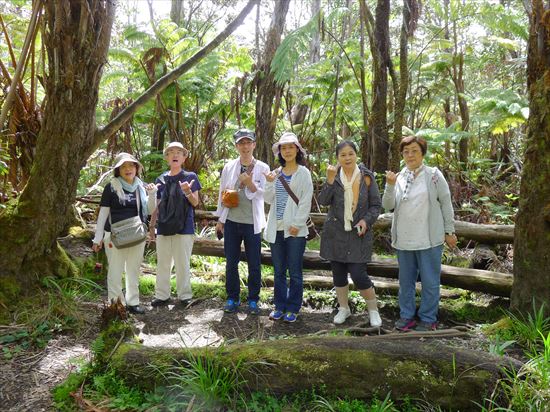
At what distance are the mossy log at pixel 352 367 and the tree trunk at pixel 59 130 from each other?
7.07 ft

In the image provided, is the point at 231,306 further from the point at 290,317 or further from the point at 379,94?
the point at 379,94

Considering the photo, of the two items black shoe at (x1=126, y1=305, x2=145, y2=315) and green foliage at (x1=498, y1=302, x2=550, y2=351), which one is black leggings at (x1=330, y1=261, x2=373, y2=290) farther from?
black shoe at (x1=126, y1=305, x2=145, y2=315)

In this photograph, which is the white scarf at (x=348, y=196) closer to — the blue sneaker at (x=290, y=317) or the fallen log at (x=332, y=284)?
the blue sneaker at (x=290, y=317)

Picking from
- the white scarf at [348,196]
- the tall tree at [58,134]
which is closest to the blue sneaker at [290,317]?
the white scarf at [348,196]

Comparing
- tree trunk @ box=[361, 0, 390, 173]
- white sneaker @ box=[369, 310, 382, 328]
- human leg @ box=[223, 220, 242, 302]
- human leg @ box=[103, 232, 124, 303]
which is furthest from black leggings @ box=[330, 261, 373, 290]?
tree trunk @ box=[361, 0, 390, 173]

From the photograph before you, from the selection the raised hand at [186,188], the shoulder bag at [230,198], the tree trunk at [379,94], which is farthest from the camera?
the tree trunk at [379,94]

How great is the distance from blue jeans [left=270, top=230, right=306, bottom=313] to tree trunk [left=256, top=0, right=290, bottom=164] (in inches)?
178

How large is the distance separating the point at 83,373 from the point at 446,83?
36.9ft

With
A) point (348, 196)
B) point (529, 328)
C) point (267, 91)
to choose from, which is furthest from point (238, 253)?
point (267, 91)

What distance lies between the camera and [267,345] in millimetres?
3350

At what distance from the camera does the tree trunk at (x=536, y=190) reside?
410 centimetres

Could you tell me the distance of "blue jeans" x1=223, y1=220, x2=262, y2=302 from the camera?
512cm

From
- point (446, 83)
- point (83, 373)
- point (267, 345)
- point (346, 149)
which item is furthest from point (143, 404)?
point (446, 83)

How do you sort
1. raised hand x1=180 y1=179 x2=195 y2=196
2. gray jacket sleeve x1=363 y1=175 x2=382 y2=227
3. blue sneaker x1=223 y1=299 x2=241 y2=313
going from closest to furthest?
gray jacket sleeve x1=363 y1=175 x2=382 y2=227 → raised hand x1=180 y1=179 x2=195 y2=196 → blue sneaker x1=223 y1=299 x2=241 y2=313
